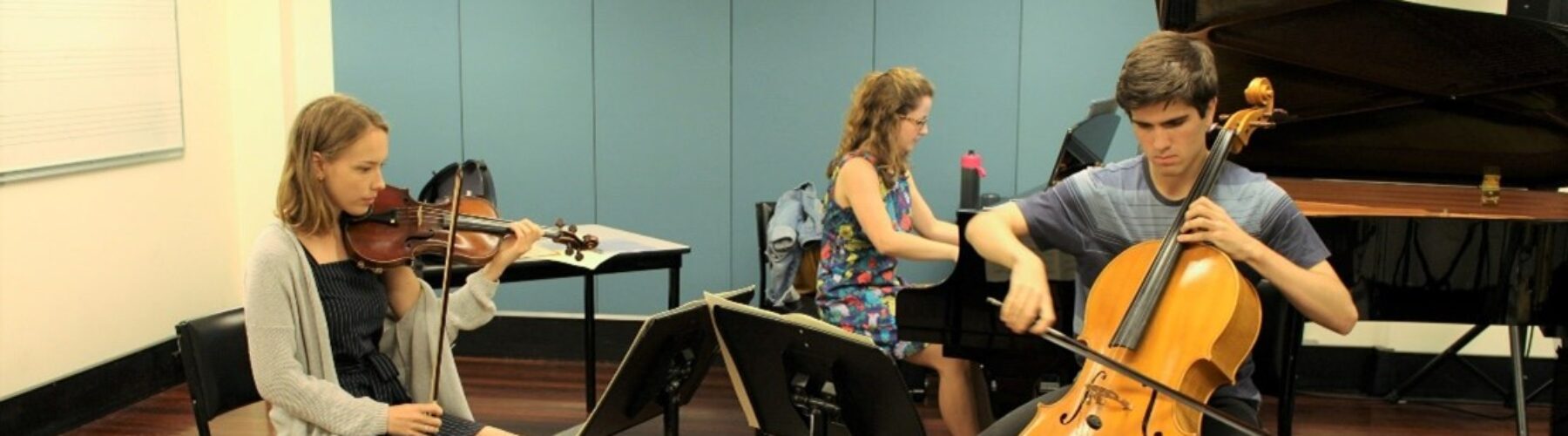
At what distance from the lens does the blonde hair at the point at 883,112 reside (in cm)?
368

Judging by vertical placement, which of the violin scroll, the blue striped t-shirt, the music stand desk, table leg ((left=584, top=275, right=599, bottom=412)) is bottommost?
table leg ((left=584, top=275, right=599, bottom=412))

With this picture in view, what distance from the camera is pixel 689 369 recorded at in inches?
108

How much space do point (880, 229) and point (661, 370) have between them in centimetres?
111

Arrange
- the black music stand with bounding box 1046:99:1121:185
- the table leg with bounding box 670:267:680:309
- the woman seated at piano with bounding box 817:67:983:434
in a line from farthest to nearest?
the table leg with bounding box 670:267:680:309, the black music stand with bounding box 1046:99:1121:185, the woman seated at piano with bounding box 817:67:983:434

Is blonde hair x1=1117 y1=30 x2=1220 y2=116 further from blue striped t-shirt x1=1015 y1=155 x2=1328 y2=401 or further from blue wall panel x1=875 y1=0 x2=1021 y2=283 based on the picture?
blue wall panel x1=875 y1=0 x2=1021 y2=283

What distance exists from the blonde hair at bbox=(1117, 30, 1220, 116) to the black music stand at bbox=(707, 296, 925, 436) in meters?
0.62

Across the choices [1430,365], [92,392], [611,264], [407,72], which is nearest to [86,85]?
[92,392]

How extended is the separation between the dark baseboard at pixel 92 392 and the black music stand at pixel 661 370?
1.96 metres

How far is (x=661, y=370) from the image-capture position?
8.83 ft

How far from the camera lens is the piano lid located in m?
3.31

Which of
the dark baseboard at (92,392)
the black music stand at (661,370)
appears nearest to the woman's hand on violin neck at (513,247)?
the black music stand at (661,370)

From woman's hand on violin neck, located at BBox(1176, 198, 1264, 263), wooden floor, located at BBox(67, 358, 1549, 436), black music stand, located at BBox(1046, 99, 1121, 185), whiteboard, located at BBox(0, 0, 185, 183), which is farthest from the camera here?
wooden floor, located at BBox(67, 358, 1549, 436)

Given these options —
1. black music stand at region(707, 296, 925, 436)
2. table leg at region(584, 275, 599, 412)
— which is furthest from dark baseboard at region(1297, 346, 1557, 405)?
black music stand at region(707, 296, 925, 436)

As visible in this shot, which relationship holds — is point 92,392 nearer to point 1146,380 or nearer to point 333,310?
point 333,310
